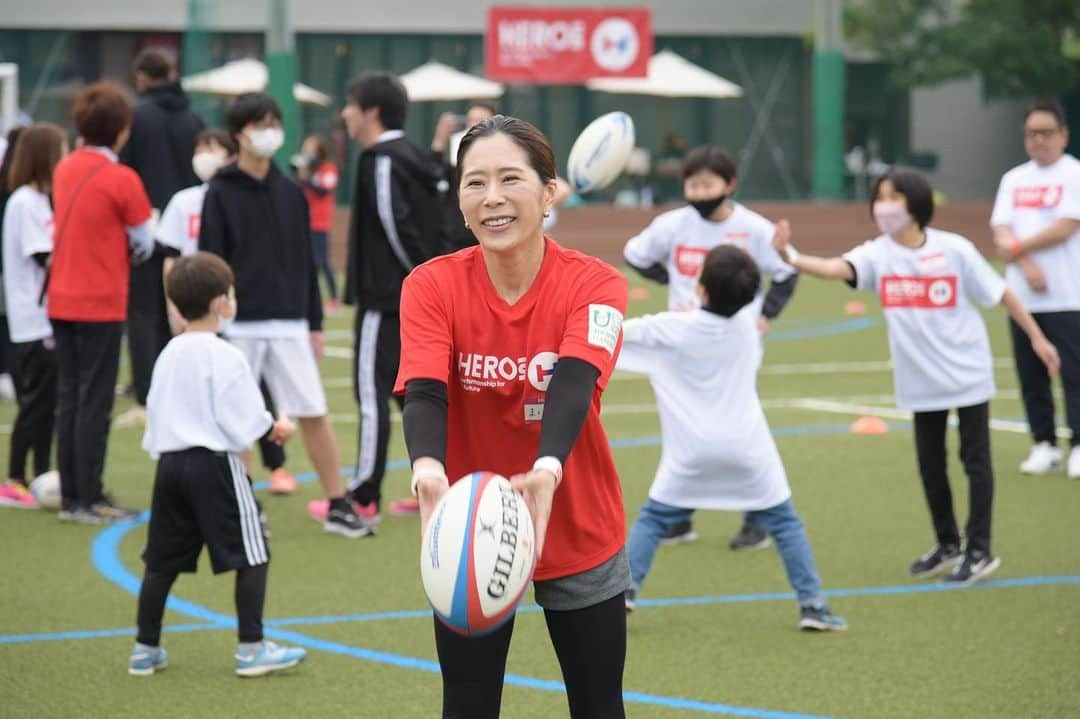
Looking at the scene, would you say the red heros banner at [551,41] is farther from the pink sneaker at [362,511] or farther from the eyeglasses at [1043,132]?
the pink sneaker at [362,511]

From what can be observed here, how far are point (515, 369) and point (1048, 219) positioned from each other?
7181mm

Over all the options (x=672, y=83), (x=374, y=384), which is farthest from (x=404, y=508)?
(x=672, y=83)

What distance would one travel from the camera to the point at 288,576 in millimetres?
8086

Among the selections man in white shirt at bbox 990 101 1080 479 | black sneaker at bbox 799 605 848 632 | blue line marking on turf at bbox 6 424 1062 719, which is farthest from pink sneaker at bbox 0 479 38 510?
man in white shirt at bbox 990 101 1080 479

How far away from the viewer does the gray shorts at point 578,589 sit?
13.6 feet

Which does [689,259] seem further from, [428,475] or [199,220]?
[428,475]

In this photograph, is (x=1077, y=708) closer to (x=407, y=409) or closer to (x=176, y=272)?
(x=407, y=409)

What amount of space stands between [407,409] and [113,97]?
5759 millimetres

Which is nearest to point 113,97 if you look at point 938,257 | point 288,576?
point 288,576

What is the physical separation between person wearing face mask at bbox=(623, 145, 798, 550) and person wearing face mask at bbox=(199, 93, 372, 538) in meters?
1.79

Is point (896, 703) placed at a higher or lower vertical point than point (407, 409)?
lower

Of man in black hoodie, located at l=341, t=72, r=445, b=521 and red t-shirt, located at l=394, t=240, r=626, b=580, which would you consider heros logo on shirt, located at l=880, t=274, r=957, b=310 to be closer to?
man in black hoodie, located at l=341, t=72, r=445, b=521

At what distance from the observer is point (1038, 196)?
10.4 metres

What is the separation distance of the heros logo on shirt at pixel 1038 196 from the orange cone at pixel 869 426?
2245mm
